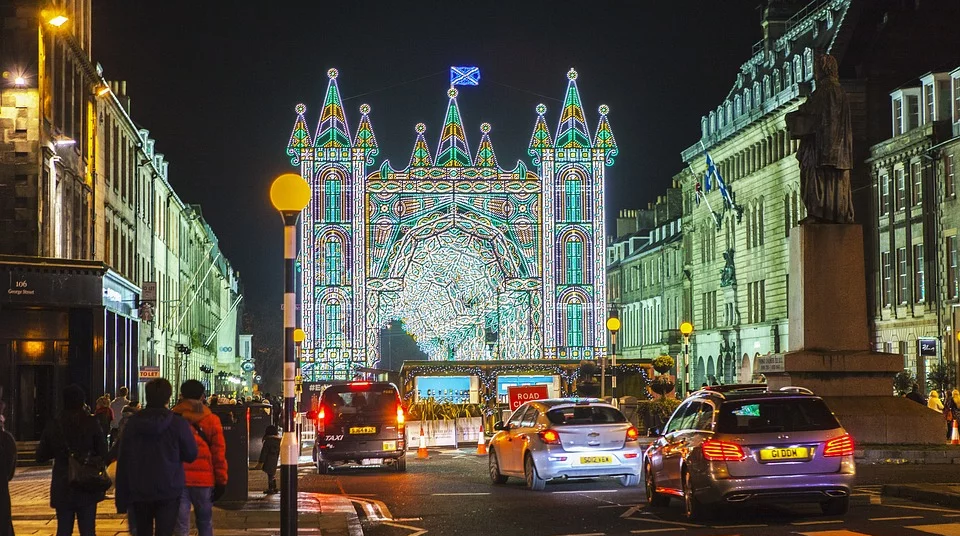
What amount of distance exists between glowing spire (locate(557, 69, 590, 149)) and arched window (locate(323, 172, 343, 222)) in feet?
36.6

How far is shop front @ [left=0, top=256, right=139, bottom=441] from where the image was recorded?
1399 inches

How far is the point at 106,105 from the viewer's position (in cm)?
4819

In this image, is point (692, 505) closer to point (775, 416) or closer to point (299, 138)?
point (775, 416)

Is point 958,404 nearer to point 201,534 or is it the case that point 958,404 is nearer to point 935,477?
point 935,477

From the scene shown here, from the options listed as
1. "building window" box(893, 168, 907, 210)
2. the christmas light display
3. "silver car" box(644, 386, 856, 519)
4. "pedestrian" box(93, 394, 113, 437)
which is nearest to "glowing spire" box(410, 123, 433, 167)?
the christmas light display

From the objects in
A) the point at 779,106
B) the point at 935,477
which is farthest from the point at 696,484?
the point at 779,106

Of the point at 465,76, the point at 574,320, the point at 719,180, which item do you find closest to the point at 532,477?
the point at 574,320

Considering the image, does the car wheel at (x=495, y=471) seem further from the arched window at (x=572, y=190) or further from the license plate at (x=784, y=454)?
the arched window at (x=572, y=190)

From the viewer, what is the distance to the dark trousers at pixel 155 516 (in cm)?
1103

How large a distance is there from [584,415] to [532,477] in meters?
1.29

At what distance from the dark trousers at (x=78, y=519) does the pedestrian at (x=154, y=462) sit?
147 centimetres

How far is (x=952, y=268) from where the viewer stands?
52719mm

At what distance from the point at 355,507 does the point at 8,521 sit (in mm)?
8503

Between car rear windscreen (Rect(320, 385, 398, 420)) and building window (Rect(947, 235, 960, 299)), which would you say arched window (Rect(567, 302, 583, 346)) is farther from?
car rear windscreen (Rect(320, 385, 398, 420))
